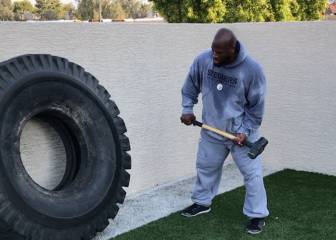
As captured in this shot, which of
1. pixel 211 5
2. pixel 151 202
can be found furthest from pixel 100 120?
pixel 211 5

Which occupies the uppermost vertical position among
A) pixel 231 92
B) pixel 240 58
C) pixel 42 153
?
pixel 240 58

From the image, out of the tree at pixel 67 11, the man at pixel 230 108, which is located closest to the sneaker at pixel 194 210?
the man at pixel 230 108

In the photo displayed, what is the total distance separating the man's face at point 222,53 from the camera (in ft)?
12.1

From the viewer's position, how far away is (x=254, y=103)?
3861mm

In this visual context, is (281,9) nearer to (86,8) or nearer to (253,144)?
(253,144)

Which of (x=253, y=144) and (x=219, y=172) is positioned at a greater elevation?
(x=253, y=144)

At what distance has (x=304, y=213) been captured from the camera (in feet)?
14.3

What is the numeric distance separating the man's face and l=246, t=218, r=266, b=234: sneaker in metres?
1.26

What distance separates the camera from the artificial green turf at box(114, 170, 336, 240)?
389 centimetres

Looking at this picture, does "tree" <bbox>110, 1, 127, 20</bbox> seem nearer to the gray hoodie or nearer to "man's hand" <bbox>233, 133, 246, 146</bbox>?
the gray hoodie

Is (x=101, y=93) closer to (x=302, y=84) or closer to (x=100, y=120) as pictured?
(x=100, y=120)

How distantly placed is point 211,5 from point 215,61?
900cm

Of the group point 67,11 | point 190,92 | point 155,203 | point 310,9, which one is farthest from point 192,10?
point 67,11

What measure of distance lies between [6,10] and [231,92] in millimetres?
77637
